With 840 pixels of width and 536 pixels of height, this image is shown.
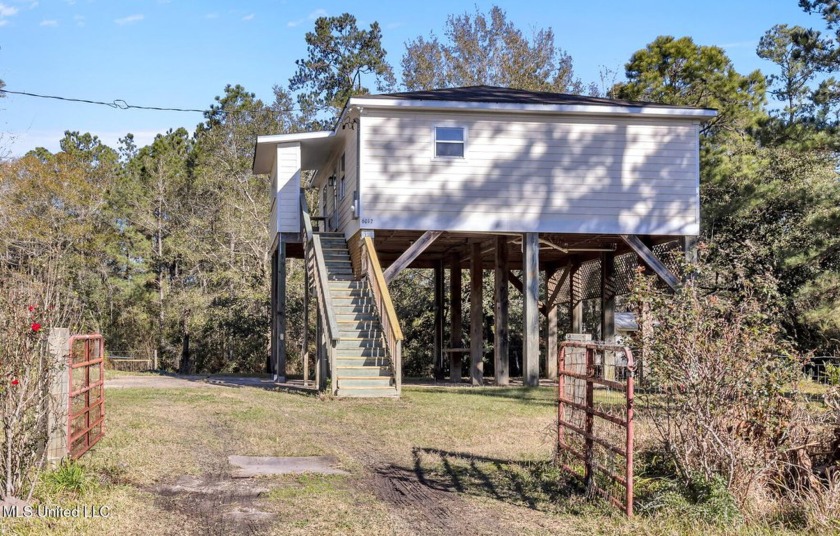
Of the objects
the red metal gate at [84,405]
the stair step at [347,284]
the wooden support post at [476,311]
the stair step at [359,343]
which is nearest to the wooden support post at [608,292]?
the wooden support post at [476,311]

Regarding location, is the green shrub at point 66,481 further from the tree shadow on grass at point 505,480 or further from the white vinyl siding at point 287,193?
the white vinyl siding at point 287,193

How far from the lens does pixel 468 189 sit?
1800cm

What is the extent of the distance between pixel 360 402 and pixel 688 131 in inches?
370

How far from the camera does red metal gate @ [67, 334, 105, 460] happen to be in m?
7.99

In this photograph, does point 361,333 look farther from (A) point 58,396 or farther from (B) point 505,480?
(A) point 58,396

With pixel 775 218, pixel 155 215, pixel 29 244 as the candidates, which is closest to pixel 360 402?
pixel 775 218

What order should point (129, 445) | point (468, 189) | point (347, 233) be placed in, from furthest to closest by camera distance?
point (347, 233) < point (468, 189) < point (129, 445)

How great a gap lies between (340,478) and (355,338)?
7.89 meters

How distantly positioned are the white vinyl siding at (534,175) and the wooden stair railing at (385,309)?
0.80m

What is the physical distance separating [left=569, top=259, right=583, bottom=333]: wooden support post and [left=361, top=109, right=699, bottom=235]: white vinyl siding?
18.2ft

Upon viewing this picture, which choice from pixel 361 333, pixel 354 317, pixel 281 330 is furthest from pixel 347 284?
pixel 281 330

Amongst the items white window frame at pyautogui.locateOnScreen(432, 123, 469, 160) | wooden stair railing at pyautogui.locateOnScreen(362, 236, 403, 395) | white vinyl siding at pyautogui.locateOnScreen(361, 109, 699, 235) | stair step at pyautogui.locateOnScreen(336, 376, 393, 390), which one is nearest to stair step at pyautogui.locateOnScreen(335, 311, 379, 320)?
wooden stair railing at pyautogui.locateOnScreen(362, 236, 403, 395)

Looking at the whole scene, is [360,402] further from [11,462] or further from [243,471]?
[11,462]

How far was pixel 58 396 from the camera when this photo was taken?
307 inches
